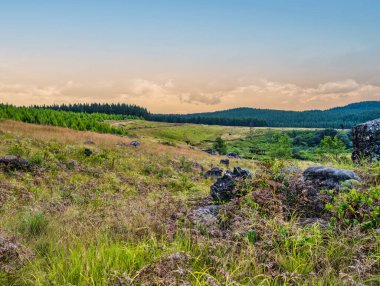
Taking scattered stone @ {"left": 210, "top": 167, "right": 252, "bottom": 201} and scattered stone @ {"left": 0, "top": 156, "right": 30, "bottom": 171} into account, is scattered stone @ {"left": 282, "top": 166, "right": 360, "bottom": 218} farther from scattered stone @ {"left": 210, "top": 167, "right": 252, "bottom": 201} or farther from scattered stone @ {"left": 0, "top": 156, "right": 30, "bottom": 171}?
scattered stone @ {"left": 0, "top": 156, "right": 30, "bottom": 171}

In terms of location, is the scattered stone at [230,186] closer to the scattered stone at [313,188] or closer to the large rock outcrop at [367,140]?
the scattered stone at [313,188]

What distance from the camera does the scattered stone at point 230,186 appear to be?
5.79 m

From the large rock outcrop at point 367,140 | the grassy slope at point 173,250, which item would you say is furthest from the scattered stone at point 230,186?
the large rock outcrop at point 367,140

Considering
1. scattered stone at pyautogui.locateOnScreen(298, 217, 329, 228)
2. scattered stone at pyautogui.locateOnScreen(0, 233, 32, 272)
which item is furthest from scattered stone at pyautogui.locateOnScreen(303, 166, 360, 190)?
scattered stone at pyautogui.locateOnScreen(0, 233, 32, 272)

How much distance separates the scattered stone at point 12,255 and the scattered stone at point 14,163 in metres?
10.9

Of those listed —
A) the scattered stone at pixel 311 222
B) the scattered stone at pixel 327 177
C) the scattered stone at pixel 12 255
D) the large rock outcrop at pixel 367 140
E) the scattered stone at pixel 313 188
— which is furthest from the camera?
the large rock outcrop at pixel 367 140

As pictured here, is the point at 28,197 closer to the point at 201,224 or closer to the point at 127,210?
the point at 127,210

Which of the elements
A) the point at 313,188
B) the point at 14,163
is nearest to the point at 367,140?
the point at 313,188

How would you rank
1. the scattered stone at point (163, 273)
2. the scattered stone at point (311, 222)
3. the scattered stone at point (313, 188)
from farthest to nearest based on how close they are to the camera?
the scattered stone at point (313, 188) → the scattered stone at point (311, 222) → the scattered stone at point (163, 273)

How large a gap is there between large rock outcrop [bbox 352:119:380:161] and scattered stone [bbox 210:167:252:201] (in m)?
6.96

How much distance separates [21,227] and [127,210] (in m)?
1.63

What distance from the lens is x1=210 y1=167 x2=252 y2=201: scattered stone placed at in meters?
5.79

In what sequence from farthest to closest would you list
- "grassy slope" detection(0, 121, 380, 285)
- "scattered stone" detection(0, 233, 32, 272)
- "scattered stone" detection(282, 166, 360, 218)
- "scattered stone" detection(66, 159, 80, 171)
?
"scattered stone" detection(66, 159, 80, 171), "scattered stone" detection(282, 166, 360, 218), "scattered stone" detection(0, 233, 32, 272), "grassy slope" detection(0, 121, 380, 285)

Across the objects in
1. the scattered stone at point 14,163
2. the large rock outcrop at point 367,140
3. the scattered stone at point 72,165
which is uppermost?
the large rock outcrop at point 367,140
